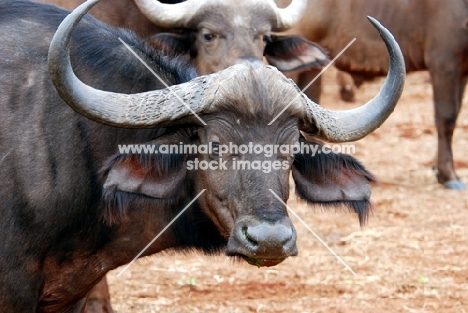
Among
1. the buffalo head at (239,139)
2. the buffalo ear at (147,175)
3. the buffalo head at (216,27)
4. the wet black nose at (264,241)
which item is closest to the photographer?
the wet black nose at (264,241)

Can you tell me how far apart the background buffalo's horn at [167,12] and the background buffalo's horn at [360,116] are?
11.7 ft

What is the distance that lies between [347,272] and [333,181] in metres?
2.91

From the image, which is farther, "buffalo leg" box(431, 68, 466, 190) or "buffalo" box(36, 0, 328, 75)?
"buffalo leg" box(431, 68, 466, 190)

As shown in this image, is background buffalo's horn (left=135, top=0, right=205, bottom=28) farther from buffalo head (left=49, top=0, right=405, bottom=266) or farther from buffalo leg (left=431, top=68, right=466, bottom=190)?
buffalo leg (left=431, top=68, right=466, bottom=190)

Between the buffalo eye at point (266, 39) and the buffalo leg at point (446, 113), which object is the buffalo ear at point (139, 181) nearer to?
the buffalo eye at point (266, 39)

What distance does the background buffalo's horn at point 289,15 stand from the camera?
27.3 feet

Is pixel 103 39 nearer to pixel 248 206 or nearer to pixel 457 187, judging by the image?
pixel 248 206

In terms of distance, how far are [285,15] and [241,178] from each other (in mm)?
4423

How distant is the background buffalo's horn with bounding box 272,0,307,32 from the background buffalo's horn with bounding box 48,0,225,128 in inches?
153

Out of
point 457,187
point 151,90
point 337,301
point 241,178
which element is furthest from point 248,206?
point 457,187

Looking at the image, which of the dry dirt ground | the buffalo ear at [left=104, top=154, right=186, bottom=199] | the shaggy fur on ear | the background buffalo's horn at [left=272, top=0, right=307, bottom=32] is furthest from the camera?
the background buffalo's horn at [left=272, top=0, right=307, bottom=32]

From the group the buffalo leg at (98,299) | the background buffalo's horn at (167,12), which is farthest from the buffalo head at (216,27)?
the buffalo leg at (98,299)

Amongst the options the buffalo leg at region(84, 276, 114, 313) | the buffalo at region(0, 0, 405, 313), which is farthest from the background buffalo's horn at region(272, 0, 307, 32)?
the buffalo at region(0, 0, 405, 313)

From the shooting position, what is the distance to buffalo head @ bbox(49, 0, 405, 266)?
4.23 metres
